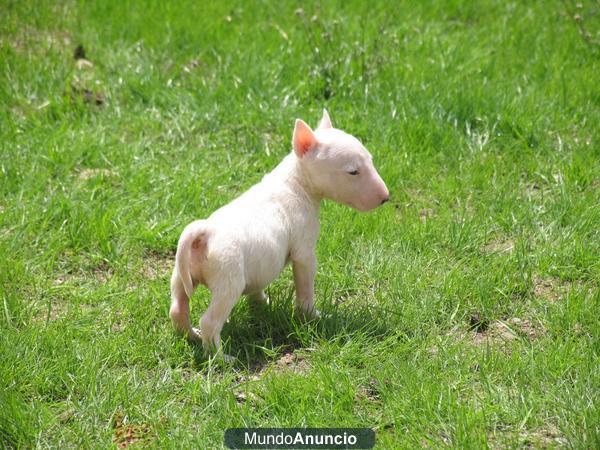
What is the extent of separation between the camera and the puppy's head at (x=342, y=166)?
175 inches

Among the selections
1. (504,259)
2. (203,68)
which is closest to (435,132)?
(504,259)

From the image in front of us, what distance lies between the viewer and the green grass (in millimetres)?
3971

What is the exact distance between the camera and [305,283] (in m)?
4.54

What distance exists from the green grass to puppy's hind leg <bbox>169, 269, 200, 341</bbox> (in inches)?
3.6

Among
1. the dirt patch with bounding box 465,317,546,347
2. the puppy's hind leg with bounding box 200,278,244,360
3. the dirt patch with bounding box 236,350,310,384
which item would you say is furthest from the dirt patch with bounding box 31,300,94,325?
the dirt patch with bounding box 465,317,546,347

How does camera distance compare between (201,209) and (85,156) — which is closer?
(201,209)

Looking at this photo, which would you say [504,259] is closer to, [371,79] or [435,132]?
[435,132]

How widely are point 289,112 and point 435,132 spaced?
3.49 ft

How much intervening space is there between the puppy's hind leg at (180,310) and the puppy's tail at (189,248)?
15 cm

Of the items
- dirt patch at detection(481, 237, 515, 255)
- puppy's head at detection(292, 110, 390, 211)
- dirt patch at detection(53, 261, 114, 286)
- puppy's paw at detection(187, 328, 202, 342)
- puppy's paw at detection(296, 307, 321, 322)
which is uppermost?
puppy's head at detection(292, 110, 390, 211)

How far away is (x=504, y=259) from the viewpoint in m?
5.18

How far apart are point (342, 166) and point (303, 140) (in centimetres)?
23

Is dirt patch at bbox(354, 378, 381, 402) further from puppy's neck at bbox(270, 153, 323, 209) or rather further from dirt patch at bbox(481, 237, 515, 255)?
dirt patch at bbox(481, 237, 515, 255)

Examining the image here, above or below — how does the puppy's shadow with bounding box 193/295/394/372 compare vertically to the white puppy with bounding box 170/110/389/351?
below
